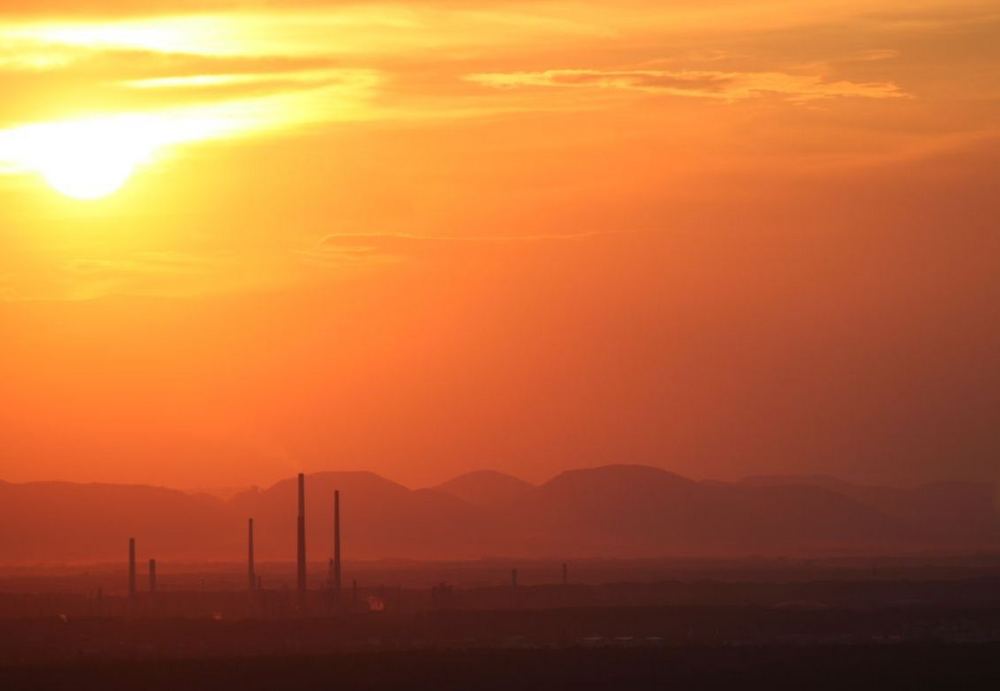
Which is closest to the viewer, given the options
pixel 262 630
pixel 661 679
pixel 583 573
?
pixel 661 679

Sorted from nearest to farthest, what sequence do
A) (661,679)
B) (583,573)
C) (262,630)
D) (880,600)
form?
(661,679)
(262,630)
(880,600)
(583,573)

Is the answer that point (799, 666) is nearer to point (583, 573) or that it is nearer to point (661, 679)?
point (661, 679)

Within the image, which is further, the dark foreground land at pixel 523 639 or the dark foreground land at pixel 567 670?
the dark foreground land at pixel 523 639

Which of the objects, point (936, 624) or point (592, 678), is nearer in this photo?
point (592, 678)

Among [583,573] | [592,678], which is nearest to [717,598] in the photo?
[592,678]

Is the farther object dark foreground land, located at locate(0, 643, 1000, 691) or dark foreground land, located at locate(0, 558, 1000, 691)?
dark foreground land, located at locate(0, 558, 1000, 691)

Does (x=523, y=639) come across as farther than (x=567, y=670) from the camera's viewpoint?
Yes

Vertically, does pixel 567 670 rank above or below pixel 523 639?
below
